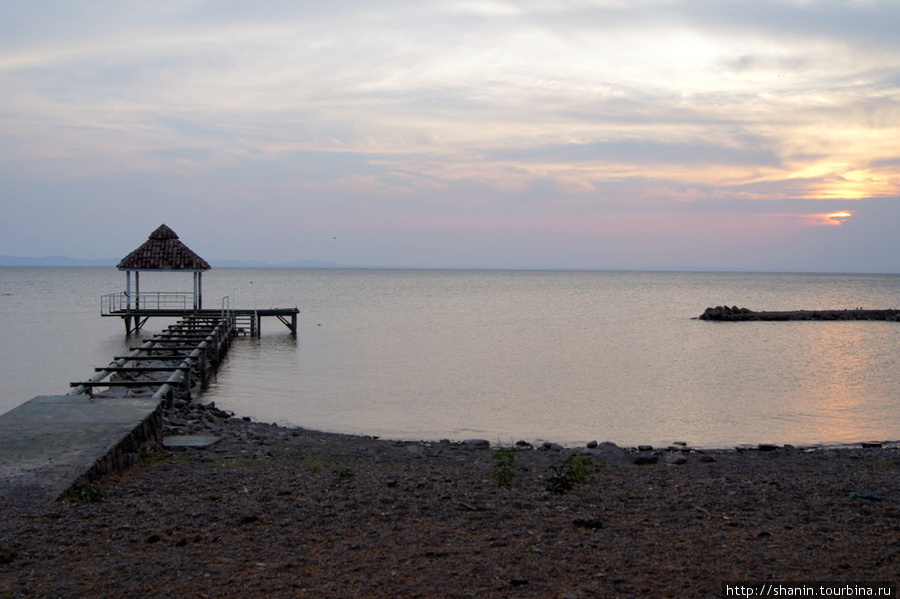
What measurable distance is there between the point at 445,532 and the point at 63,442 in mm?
5508

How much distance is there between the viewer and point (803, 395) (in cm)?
2217

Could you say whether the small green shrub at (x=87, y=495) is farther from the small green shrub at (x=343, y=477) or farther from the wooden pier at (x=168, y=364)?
the wooden pier at (x=168, y=364)

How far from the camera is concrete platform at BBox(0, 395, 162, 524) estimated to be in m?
7.88

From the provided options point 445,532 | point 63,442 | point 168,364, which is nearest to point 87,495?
point 63,442

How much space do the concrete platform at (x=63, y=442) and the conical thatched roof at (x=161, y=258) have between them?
89.2 feet

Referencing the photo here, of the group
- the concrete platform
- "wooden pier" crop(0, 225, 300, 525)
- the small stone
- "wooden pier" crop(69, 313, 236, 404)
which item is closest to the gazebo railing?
"wooden pier" crop(69, 313, 236, 404)

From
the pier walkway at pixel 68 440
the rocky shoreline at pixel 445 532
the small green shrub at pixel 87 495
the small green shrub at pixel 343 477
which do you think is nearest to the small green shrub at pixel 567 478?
the rocky shoreline at pixel 445 532

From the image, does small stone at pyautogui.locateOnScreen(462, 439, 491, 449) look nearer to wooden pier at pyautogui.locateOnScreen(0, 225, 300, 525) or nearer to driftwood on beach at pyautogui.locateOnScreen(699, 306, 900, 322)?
wooden pier at pyautogui.locateOnScreen(0, 225, 300, 525)

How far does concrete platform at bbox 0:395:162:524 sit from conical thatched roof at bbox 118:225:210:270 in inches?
1070

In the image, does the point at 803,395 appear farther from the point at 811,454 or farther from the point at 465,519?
the point at 465,519

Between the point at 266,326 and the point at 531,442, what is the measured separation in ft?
111

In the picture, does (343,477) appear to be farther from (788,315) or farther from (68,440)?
(788,315)

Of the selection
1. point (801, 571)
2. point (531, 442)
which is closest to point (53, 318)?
point (531, 442)

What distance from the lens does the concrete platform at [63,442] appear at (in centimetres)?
788
